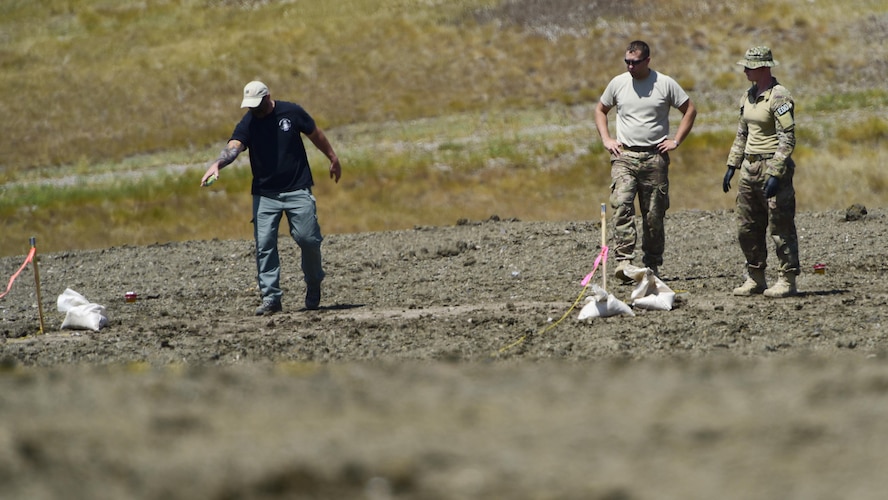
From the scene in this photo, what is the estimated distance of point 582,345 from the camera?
371 inches

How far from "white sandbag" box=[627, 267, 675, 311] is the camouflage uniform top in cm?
125

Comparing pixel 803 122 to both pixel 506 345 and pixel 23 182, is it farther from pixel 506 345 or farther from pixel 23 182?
pixel 506 345

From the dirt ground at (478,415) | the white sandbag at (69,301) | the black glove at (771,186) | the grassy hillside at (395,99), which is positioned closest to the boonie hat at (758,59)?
the black glove at (771,186)

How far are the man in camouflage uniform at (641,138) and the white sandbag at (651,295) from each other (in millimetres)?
1217

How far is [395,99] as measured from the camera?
36.8 metres

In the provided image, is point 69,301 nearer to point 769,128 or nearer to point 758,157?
point 758,157

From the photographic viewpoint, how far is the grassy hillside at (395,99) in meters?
25.4

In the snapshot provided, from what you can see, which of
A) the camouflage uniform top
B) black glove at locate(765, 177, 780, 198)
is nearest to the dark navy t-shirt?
the camouflage uniform top

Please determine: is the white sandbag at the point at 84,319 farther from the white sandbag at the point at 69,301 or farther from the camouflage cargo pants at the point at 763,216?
the camouflage cargo pants at the point at 763,216

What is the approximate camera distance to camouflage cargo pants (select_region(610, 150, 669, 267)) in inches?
471

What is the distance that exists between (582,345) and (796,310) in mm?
2240

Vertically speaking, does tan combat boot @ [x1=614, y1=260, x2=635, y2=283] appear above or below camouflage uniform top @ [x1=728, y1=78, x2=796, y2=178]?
below

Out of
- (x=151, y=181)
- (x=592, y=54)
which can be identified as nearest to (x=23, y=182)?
(x=151, y=181)

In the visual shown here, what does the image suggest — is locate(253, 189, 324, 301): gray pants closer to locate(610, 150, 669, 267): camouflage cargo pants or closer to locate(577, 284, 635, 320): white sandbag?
locate(577, 284, 635, 320): white sandbag
